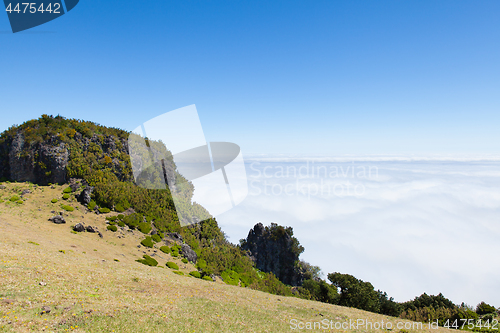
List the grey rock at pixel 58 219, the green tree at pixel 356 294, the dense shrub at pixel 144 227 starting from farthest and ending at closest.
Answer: the dense shrub at pixel 144 227
the green tree at pixel 356 294
the grey rock at pixel 58 219

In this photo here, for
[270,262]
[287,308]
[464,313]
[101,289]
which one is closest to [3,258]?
[101,289]

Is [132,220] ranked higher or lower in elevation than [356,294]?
higher

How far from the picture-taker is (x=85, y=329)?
941 centimetres

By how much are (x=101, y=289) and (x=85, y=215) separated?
80.8 feet

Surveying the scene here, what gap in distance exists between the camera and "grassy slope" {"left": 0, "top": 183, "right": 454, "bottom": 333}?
10.0m

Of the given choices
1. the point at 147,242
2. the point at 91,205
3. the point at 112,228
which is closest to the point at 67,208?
the point at 91,205

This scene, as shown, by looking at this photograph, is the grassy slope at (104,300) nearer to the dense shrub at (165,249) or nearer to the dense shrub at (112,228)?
the dense shrub at (112,228)

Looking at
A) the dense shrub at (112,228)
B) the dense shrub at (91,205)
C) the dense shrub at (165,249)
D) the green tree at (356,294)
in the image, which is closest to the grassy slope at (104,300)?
the dense shrub at (112,228)

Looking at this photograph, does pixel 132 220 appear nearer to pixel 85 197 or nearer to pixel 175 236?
pixel 175 236

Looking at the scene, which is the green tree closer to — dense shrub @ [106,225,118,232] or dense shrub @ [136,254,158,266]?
dense shrub @ [136,254,158,266]

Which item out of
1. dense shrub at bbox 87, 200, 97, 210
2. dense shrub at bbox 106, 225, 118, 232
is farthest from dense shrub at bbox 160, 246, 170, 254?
dense shrub at bbox 87, 200, 97, 210

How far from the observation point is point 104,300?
1241 cm

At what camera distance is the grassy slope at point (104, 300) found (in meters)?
10.0

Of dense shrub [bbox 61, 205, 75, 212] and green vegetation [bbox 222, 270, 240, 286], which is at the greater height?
dense shrub [bbox 61, 205, 75, 212]
